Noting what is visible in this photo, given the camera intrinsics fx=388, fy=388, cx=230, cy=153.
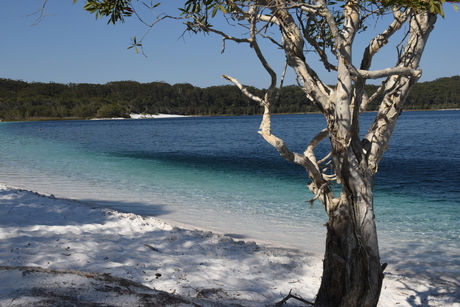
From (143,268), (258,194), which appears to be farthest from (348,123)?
(258,194)

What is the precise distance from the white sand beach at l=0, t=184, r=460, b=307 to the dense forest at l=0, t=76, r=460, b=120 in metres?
96.4

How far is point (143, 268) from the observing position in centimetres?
439

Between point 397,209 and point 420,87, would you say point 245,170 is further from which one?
point 420,87

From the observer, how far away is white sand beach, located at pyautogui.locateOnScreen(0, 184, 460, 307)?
269 cm

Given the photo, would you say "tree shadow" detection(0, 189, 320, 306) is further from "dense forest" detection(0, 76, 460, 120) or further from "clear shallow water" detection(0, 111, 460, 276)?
"dense forest" detection(0, 76, 460, 120)

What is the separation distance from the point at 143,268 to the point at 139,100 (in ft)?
494

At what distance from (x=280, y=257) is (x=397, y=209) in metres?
5.70

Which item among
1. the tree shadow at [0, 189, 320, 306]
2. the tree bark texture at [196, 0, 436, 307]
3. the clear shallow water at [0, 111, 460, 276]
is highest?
the tree bark texture at [196, 0, 436, 307]

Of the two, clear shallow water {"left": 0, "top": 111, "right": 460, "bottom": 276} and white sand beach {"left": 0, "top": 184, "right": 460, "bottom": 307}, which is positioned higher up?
white sand beach {"left": 0, "top": 184, "right": 460, "bottom": 307}

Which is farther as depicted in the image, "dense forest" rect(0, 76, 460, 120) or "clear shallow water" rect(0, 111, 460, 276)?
"dense forest" rect(0, 76, 460, 120)

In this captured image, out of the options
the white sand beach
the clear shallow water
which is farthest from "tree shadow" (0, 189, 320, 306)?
the clear shallow water

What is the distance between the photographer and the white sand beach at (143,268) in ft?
8.82

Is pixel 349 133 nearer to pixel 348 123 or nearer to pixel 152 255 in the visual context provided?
pixel 348 123

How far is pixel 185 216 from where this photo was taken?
29.0ft
